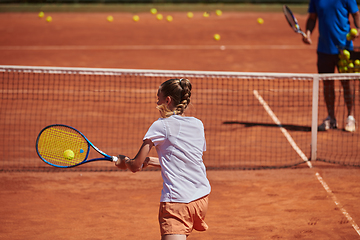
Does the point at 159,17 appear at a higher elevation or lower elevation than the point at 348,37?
higher

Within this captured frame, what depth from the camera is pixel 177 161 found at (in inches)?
119

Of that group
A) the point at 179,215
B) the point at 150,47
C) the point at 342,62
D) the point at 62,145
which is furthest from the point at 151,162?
the point at 150,47

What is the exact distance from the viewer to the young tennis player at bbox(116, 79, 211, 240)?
2.99 m

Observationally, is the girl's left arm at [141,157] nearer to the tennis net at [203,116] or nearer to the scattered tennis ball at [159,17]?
the tennis net at [203,116]

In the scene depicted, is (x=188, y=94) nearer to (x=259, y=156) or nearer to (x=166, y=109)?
(x=166, y=109)

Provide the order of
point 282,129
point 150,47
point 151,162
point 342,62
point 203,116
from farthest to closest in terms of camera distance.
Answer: point 150,47 < point 203,116 < point 282,129 < point 342,62 < point 151,162

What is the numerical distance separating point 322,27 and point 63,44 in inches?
472

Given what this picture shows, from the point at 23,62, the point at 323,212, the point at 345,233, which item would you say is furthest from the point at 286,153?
the point at 23,62

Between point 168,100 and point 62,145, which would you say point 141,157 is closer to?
point 168,100

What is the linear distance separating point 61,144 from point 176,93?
1372 mm

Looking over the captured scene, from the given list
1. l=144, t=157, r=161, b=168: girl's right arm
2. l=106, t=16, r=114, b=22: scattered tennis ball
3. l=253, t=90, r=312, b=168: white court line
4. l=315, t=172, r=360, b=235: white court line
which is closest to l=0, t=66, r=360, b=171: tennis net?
l=253, t=90, r=312, b=168: white court line

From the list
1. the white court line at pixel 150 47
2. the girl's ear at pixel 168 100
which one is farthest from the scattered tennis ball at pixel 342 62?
the white court line at pixel 150 47

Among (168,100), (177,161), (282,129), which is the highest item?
(168,100)

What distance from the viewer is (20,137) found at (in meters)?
7.82
